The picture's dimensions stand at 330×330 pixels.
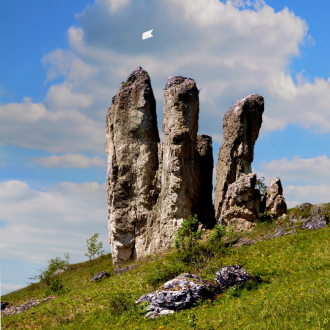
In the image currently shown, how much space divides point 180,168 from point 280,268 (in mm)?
17040

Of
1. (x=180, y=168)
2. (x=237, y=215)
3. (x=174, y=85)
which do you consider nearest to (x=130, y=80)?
(x=174, y=85)

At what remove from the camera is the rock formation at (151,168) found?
126 feet

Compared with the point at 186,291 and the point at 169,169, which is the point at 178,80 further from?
the point at 186,291

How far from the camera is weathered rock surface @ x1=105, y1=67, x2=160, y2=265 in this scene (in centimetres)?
4256

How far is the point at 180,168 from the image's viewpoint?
1499 inches

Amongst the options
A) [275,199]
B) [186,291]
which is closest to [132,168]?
[275,199]

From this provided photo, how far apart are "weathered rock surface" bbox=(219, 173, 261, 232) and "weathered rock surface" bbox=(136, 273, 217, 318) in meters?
16.2

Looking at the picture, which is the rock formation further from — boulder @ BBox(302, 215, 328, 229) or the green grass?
boulder @ BBox(302, 215, 328, 229)

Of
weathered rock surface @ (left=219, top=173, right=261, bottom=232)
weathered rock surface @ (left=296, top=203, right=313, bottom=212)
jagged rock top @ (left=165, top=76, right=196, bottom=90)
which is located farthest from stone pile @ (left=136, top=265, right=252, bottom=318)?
jagged rock top @ (left=165, top=76, right=196, bottom=90)

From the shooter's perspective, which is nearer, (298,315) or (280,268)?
(298,315)

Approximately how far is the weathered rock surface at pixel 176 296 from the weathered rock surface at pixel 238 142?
18967 millimetres

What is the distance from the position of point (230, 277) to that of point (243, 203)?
52.3 feet

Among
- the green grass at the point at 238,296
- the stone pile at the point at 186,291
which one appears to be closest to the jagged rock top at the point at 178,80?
the green grass at the point at 238,296

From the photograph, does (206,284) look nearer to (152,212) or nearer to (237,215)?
(237,215)
